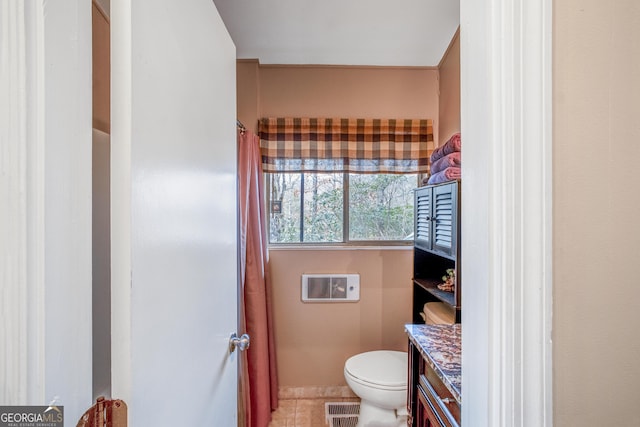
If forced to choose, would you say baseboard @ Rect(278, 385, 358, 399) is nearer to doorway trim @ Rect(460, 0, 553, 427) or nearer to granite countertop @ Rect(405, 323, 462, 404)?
granite countertop @ Rect(405, 323, 462, 404)

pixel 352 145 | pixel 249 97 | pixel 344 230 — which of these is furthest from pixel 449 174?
A: pixel 249 97

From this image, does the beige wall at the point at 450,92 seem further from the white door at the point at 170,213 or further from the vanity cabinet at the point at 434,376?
the white door at the point at 170,213

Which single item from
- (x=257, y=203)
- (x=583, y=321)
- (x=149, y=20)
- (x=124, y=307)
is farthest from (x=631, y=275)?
(x=257, y=203)

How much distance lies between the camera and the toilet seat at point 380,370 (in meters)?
1.48

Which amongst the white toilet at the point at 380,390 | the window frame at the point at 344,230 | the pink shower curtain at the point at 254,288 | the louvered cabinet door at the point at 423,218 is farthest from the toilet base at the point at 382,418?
the window frame at the point at 344,230

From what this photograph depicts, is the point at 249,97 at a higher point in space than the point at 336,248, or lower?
higher

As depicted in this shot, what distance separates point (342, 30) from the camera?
1701 millimetres

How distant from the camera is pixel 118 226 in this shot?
1.64ft

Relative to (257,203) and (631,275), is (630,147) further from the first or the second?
(257,203)

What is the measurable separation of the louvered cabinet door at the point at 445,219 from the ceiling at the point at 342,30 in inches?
38.3

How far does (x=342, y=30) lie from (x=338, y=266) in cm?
154

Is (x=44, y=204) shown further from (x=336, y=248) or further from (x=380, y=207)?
(x=380, y=207)

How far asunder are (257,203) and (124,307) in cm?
130

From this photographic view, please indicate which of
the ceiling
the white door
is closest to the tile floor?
the white door
